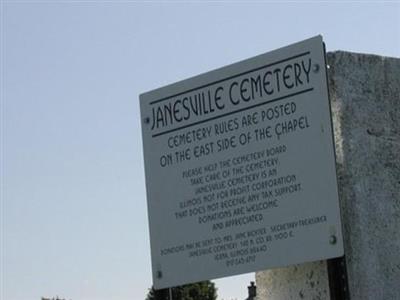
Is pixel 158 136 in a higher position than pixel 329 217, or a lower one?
higher

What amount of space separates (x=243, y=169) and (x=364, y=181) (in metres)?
0.57

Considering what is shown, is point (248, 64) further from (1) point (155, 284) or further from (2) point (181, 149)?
(1) point (155, 284)

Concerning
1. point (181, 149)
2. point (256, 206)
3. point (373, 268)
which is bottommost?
point (373, 268)

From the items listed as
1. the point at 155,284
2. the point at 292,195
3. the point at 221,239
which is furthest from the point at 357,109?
the point at 155,284

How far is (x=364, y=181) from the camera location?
548cm

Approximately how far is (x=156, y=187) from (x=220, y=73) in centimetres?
67

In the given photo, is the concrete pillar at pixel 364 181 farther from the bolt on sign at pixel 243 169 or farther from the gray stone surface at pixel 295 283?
the bolt on sign at pixel 243 169

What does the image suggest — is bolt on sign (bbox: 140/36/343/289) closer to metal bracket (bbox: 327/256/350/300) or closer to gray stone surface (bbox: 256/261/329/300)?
metal bracket (bbox: 327/256/350/300)

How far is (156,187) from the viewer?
5.92 metres

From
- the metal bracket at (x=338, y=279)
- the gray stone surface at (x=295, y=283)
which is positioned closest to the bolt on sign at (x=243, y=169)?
the metal bracket at (x=338, y=279)

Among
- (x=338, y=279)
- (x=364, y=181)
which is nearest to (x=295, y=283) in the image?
(x=338, y=279)

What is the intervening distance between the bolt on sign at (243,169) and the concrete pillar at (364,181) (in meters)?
0.15

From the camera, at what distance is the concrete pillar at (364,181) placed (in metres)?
5.38

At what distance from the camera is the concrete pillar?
538cm
